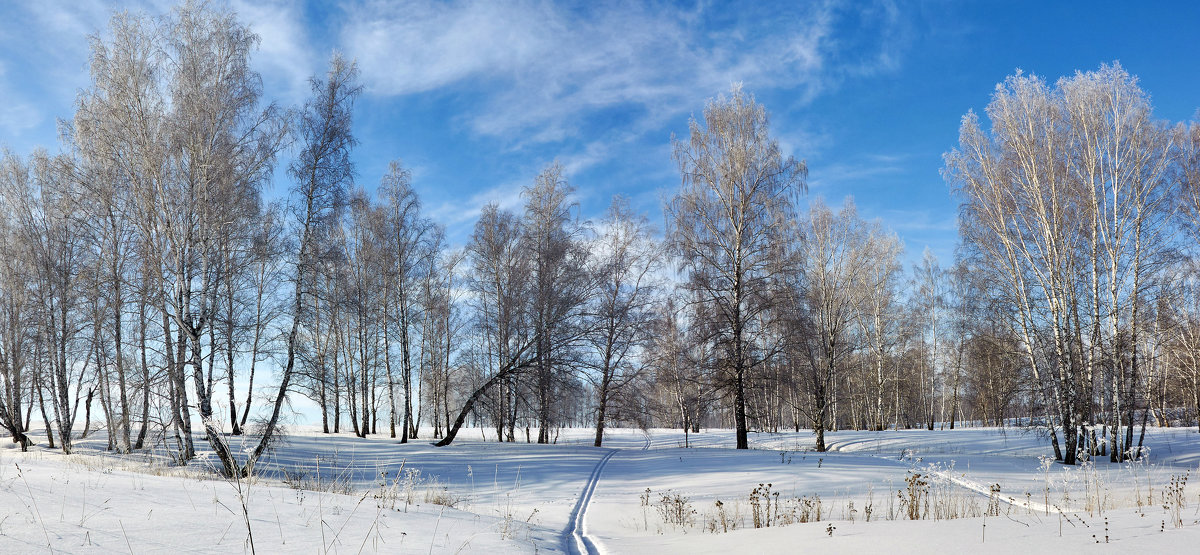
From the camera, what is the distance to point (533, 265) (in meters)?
21.8

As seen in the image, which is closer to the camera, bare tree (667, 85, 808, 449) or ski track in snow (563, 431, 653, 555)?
ski track in snow (563, 431, 653, 555)

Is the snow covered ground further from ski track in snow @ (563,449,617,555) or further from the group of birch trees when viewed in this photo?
the group of birch trees

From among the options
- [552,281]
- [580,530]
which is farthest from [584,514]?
[552,281]

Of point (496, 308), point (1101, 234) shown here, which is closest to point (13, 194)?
point (496, 308)

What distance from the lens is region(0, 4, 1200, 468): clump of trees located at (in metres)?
13.3

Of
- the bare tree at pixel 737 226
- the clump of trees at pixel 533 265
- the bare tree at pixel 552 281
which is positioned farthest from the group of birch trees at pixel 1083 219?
the bare tree at pixel 552 281

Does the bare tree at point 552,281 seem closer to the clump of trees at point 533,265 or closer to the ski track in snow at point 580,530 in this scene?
the clump of trees at point 533,265

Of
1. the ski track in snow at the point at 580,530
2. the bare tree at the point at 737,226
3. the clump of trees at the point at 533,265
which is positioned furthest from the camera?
the bare tree at the point at 737,226

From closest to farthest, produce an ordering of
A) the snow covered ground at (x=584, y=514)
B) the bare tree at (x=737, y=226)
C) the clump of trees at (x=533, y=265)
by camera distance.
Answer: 1. the snow covered ground at (x=584, y=514)
2. the clump of trees at (x=533, y=265)
3. the bare tree at (x=737, y=226)

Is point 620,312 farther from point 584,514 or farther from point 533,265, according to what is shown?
point 584,514

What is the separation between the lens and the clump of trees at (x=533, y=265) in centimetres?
1329

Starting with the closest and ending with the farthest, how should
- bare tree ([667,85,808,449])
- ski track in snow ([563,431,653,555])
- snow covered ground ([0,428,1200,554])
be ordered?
snow covered ground ([0,428,1200,554]) < ski track in snow ([563,431,653,555]) < bare tree ([667,85,808,449])

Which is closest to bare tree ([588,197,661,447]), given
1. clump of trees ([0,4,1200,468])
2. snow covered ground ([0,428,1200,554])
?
clump of trees ([0,4,1200,468])

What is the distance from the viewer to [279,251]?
50.0 ft
